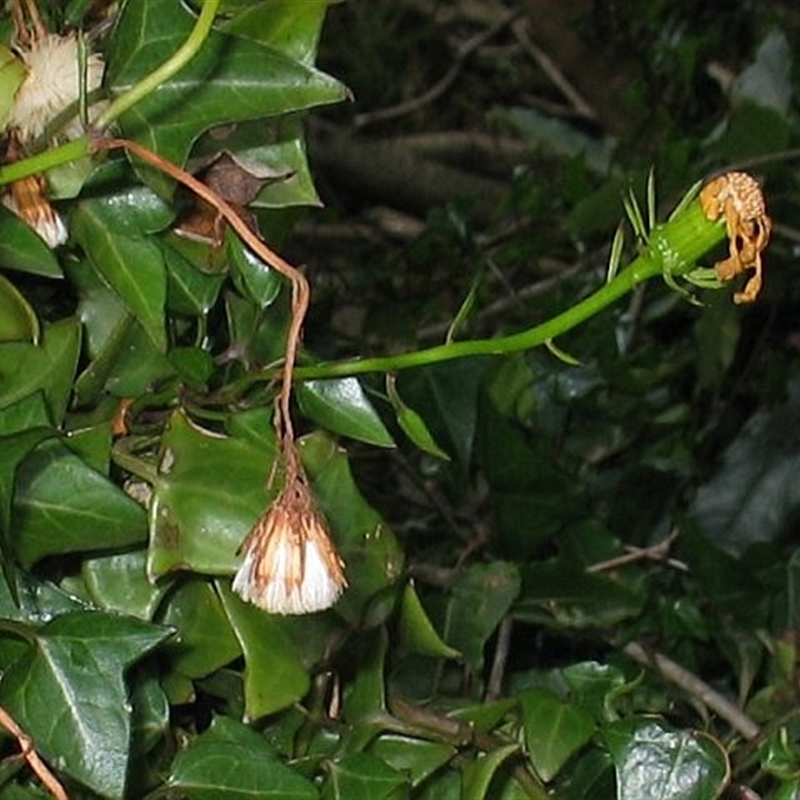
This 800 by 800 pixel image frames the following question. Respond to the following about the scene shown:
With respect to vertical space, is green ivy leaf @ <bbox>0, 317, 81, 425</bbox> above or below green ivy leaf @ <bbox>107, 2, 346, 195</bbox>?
below

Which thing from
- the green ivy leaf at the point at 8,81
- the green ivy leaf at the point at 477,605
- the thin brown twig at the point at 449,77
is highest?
the green ivy leaf at the point at 8,81

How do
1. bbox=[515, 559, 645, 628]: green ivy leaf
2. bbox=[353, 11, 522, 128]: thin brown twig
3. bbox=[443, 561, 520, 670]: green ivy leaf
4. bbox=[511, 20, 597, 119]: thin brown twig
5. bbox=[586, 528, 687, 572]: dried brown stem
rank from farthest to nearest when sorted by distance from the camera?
bbox=[353, 11, 522, 128]: thin brown twig < bbox=[511, 20, 597, 119]: thin brown twig < bbox=[586, 528, 687, 572]: dried brown stem < bbox=[515, 559, 645, 628]: green ivy leaf < bbox=[443, 561, 520, 670]: green ivy leaf

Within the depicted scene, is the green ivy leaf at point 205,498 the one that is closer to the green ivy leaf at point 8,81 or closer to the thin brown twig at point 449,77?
the green ivy leaf at point 8,81

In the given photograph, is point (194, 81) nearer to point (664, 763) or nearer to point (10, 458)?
point (10, 458)

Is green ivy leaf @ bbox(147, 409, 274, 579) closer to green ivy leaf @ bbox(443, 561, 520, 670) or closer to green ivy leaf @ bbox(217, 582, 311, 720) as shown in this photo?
green ivy leaf @ bbox(217, 582, 311, 720)

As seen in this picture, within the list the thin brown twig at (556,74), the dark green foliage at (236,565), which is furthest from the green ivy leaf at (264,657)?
the thin brown twig at (556,74)

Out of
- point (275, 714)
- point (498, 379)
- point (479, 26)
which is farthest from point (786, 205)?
point (479, 26)

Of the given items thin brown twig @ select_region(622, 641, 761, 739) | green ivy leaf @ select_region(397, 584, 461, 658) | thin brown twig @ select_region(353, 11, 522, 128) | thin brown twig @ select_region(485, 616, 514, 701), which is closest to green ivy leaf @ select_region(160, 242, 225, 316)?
green ivy leaf @ select_region(397, 584, 461, 658)
